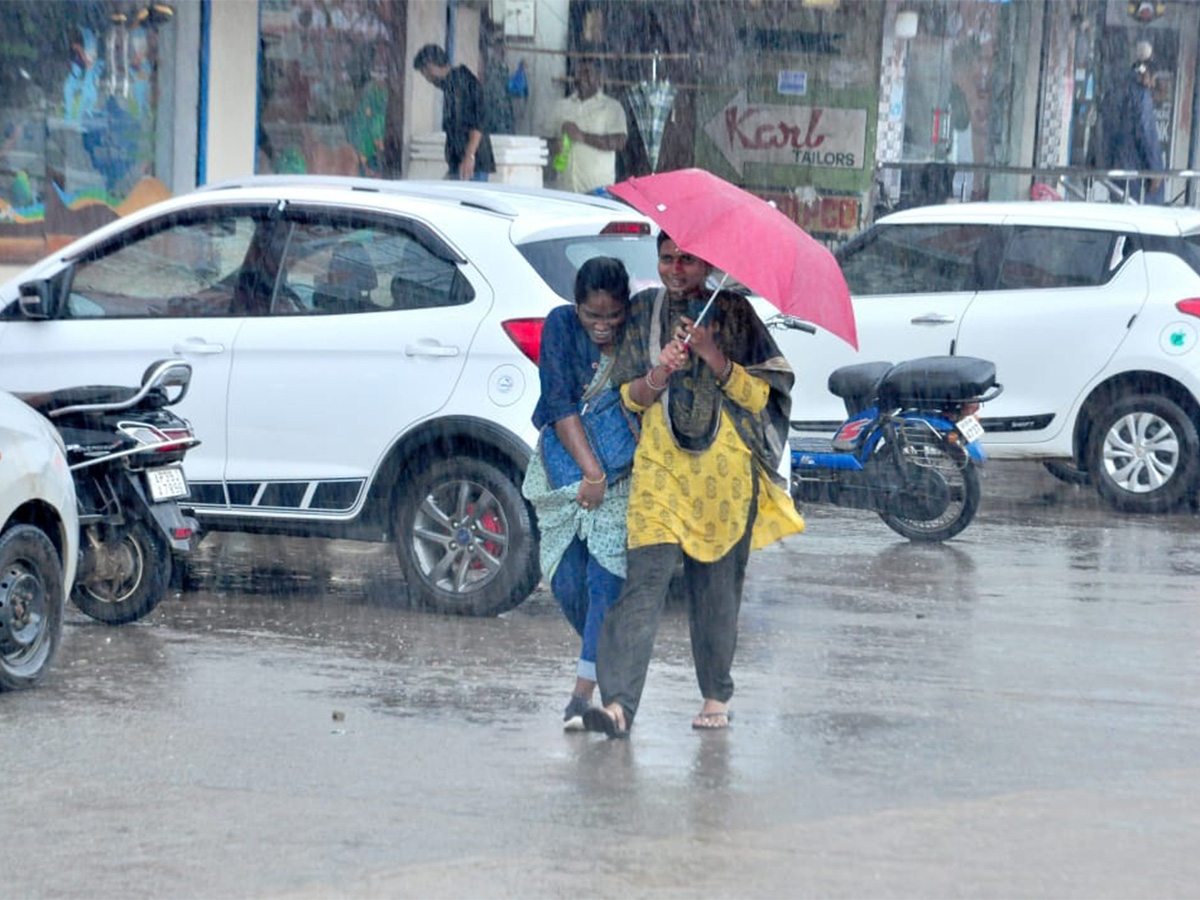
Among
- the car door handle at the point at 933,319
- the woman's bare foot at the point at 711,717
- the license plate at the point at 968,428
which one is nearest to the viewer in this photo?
the woman's bare foot at the point at 711,717

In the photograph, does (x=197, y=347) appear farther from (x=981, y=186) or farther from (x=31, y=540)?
(x=981, y=186)

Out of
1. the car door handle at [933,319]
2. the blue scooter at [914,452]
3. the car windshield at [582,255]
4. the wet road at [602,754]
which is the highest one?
the car windshield at [582,255]

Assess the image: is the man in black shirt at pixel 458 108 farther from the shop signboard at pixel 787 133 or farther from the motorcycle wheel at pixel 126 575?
the motorcycle wheel at pixel 126 575

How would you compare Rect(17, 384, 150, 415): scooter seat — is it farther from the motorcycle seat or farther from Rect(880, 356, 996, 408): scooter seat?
Rect(880, 356, 996, 408): scooter seat

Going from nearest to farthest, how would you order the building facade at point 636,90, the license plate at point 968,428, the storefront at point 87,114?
the license plate at point 968,428, the storefront at point 87,114, the building facade at point 636,90

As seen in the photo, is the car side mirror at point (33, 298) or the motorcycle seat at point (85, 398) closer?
the motorcycle seat at point (85, 398)

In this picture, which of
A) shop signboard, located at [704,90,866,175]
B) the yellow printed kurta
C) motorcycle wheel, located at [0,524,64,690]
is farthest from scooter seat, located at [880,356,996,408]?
shop signboard, located at [704,90,866,175]

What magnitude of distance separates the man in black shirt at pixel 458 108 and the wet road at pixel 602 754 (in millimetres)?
7191

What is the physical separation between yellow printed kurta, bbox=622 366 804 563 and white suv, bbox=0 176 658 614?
2074mm

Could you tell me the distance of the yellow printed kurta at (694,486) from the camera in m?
6.74

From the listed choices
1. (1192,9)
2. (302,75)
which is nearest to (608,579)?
(302,75)

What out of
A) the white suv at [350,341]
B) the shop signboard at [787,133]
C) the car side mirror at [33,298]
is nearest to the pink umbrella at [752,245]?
the white suv at [350,341]

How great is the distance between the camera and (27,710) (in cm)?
721

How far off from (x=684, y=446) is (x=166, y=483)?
265 cm
